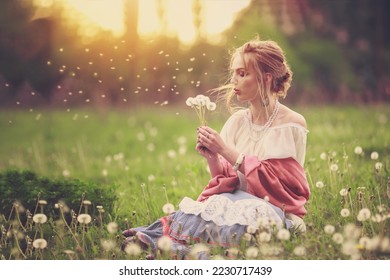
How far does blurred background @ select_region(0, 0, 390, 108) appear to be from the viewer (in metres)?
5.61

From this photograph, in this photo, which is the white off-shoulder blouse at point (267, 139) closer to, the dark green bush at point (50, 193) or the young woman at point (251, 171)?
the young woman at point (251, 171)

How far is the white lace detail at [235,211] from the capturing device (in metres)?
2.90

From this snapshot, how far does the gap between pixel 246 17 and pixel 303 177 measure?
5.76 m

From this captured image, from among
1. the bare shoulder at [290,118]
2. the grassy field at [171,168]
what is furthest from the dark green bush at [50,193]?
the bare shoulder at [290,118]

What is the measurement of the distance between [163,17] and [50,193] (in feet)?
10.1

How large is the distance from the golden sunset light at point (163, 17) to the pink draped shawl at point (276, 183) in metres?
2.40

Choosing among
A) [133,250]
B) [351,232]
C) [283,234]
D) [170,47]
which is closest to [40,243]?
[133,250]

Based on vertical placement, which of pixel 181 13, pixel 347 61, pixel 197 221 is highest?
pixel 181 13

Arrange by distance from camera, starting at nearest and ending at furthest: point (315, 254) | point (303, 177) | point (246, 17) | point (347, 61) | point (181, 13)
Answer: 1. point (315, 254)
2. point (303, 177)
3. point (181, 13)
4. point (246, 17)
5. point (347, 61)

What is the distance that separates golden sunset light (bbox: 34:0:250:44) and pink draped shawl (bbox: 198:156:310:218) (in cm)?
240

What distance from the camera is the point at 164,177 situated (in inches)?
186

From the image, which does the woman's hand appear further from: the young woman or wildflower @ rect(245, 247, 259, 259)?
wildflower @ rect(245, 247, 259, 259)
